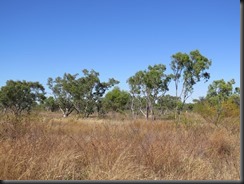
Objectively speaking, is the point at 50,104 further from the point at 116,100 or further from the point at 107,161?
the point at 107,161

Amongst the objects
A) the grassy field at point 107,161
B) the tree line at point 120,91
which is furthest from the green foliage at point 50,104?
the grassy field at point 107,161

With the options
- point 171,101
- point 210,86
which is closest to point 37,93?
point 171,101

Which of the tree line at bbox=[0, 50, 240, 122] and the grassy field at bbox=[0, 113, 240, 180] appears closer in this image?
the grassy field at bbox=[0, 113, 240, 180]

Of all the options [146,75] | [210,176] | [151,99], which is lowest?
[210,176]

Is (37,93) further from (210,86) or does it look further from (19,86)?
(210,86)

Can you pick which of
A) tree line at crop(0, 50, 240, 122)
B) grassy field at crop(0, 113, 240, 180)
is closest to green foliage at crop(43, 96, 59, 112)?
tree line at crop(0, 50, 240, 122)

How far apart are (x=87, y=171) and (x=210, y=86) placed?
32.7 metres

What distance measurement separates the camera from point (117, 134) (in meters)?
6.95

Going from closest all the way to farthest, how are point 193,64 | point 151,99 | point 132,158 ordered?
1. point 132,158
2. point 193,64
3. point 151,99

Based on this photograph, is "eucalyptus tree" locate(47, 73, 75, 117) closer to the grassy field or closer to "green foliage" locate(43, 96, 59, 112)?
"green foliage" locate(43, 96, 59, 112)

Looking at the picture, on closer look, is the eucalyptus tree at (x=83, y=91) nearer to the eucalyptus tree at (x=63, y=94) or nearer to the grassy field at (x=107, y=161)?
the eucalyptus tree at (x=63, y=94)

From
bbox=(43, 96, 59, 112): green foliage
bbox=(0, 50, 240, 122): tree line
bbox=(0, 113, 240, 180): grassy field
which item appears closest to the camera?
bbox=(0, 113, 240, 180): grassy field

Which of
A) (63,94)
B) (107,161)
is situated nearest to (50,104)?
(63,94)

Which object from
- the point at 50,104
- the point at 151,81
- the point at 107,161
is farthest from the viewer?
the point at 50,104
